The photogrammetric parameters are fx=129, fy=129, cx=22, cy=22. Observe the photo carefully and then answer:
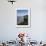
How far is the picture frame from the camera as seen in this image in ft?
17.5

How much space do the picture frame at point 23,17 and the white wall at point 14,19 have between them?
126 millimetres

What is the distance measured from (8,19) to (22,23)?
605 mm

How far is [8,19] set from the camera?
531 centimetres

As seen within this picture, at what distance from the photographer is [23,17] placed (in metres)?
5.37

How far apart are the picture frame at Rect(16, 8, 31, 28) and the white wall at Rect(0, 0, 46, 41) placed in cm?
13

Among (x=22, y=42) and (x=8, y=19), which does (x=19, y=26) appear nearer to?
(x=8, y=19)

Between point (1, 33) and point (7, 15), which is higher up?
point (7, 15)

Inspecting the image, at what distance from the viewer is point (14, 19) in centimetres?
533

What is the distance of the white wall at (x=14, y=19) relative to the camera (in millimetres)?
5285

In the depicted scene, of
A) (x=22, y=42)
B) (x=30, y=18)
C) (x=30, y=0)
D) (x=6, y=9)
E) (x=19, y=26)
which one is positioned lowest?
(x=22, y=42)

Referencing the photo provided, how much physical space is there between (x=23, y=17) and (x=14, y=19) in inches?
15.1

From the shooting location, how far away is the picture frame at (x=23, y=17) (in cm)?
533

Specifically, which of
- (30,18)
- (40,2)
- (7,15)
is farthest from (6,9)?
(40,2)

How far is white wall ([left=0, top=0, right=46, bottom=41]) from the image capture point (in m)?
5.29
